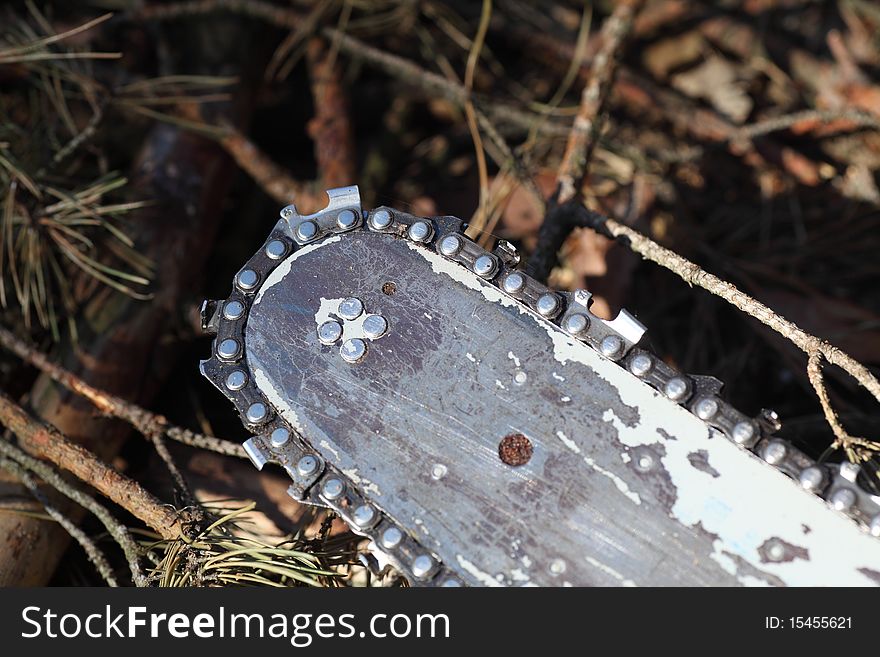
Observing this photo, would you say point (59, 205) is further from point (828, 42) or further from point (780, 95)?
point (828, 42)

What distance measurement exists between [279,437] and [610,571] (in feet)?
2.09

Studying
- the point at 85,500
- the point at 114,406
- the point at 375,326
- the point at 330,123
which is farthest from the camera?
the point at 330,123

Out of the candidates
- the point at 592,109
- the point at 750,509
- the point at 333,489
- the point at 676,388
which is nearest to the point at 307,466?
the point at 333,489

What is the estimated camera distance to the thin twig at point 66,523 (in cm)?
178

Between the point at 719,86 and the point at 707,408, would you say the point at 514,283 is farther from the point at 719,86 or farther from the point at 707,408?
the point at 719,86

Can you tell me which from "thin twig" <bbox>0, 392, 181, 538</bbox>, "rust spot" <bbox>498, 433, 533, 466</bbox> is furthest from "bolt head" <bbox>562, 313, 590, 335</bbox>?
"thin twig" <bbox>0, 392, 181, 538</bbox>

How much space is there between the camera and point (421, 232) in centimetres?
173

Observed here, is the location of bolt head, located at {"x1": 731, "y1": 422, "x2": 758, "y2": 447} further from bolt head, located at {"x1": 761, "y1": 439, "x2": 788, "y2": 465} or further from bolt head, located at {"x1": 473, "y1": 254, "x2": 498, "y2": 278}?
bolt head, located at {"x1": 473, "y1": 254, "x2": 498, "y2": 278}

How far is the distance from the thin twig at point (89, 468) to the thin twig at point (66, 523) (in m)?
0.06

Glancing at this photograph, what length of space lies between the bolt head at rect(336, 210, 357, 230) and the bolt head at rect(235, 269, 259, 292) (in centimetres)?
20

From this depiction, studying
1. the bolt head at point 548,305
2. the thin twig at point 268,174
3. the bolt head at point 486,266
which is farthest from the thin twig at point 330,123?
the bolt head at point 548,305

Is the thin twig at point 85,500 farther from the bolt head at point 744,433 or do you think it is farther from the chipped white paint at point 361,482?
the bolt head at point 744,433

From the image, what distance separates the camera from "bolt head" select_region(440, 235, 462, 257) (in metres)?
1.71

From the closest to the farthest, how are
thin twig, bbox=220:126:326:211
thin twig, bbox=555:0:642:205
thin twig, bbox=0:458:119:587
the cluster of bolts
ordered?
1. the cluster of bolts
2. thin twig, bbox=0:458:119:587
3. thin twig, bbox=555:0:642:205
4. thin twig, bbox=220:126:326:211
